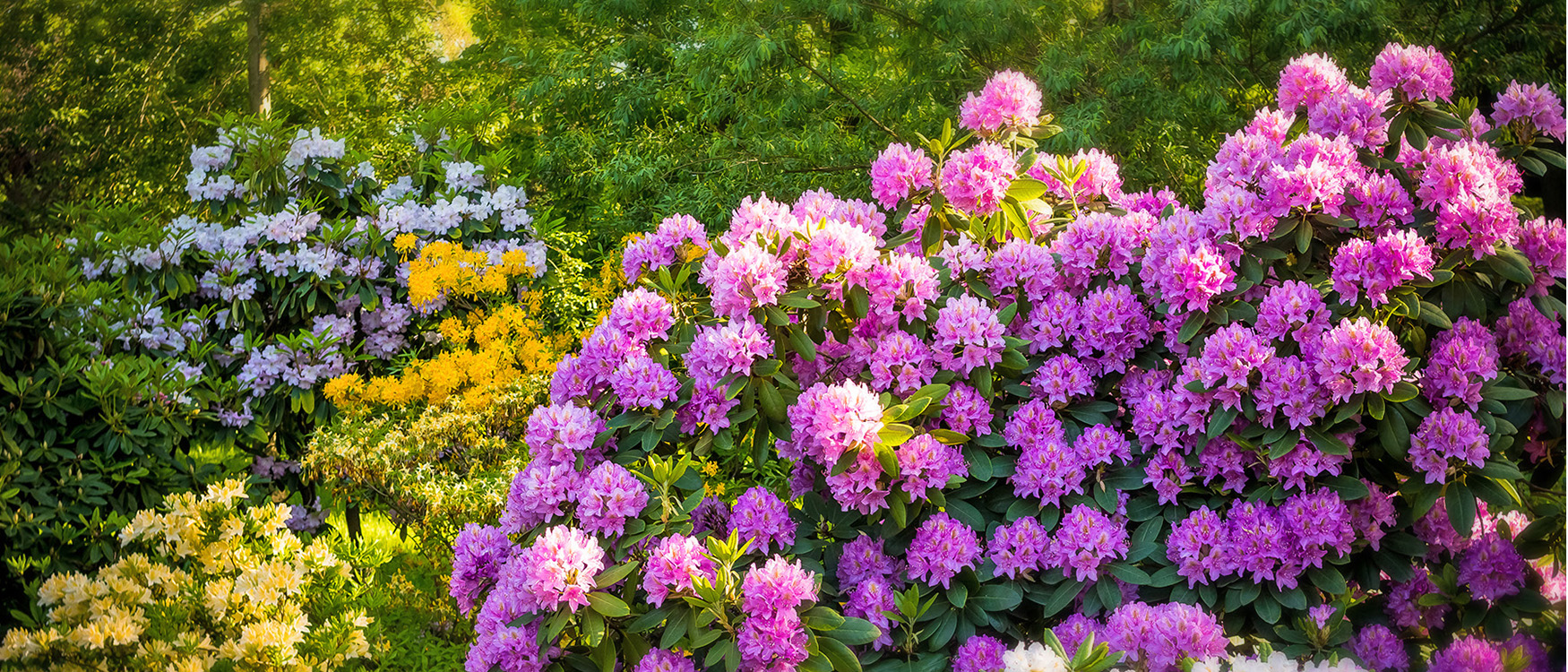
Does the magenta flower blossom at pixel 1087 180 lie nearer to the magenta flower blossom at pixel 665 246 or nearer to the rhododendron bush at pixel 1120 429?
the rhododendron bush at pixel 1120 429

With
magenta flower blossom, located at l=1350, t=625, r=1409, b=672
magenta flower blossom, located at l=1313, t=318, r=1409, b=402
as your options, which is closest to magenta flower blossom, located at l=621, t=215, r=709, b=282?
magenta flower blossom, located at l=1313, t=318, r=1409, b=402

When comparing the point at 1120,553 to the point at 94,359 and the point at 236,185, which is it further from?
the point at 236,185

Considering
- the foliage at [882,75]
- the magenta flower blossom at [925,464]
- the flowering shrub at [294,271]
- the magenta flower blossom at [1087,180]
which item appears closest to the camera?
the magenta flower blossom at [925,464]

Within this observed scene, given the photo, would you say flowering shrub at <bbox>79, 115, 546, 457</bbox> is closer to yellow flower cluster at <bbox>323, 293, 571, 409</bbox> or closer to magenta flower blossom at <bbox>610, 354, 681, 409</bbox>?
yellow flower cluster at <bbox>323, 293, 571, 409</bbox>

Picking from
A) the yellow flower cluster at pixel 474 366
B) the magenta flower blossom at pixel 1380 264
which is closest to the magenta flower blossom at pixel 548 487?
the yellow flower cluster at pixel 474 366

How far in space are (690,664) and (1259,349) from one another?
1135 mm

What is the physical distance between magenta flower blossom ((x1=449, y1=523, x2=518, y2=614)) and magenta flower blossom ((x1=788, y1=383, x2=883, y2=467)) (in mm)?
775

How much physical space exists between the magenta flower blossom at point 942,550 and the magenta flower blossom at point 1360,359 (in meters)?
0.66

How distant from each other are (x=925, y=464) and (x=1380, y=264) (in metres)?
0.86

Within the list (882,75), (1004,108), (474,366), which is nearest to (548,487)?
(1004,108)

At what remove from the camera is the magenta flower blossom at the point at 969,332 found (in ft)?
6.48

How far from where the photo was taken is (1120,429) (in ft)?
7.23

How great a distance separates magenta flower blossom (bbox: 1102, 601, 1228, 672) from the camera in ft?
5.53

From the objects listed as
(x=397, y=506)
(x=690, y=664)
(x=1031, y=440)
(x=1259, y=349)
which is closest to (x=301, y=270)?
(x=397, y=506)
